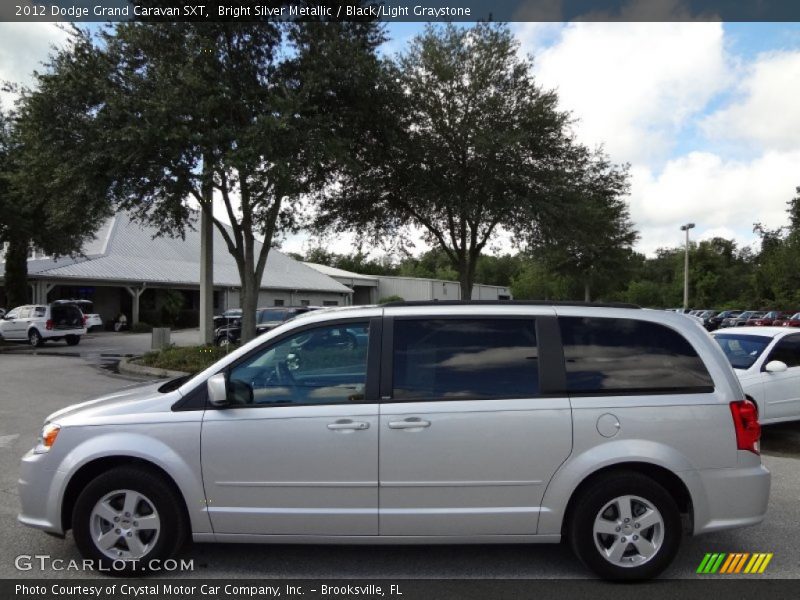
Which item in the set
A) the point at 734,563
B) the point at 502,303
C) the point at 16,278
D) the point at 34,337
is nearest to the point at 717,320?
the point at 34,337

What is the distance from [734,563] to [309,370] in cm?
320

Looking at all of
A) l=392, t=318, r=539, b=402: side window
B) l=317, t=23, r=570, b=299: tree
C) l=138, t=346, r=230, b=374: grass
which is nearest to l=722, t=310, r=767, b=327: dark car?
l=317, t=23, r=570, b=299: tree

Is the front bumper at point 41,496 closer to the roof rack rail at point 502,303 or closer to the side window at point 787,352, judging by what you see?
the roof rack rail at point 502,303

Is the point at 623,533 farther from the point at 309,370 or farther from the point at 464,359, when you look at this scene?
the point at 309,370

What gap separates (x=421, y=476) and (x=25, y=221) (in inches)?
964

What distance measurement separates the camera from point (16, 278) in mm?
28406

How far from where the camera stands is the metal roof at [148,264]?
35000 millimetres

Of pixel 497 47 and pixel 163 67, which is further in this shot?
pixel 497 47

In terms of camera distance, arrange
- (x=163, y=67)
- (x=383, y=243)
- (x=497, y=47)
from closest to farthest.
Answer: (x=163, y=67) < (x=497, y=47) < (x=383, y=243)

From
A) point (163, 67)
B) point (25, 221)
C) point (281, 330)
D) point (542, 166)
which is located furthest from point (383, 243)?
point (281, 330)

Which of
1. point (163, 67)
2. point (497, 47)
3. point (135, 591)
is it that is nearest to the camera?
point (135, 591)

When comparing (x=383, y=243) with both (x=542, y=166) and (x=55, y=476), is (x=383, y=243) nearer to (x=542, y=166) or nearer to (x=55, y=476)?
(x=542, y=166)

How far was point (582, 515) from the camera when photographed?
4.02 meters

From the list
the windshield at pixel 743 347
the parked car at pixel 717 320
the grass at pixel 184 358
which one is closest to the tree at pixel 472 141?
the grass at pixel 184 358
